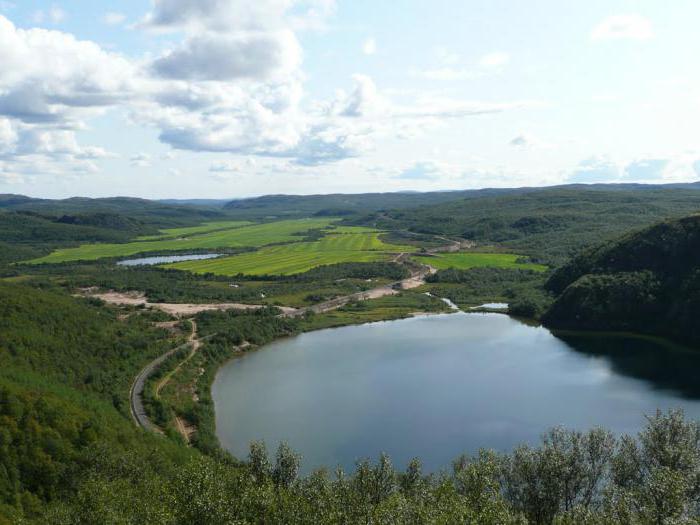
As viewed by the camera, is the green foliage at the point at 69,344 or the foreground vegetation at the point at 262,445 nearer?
the foreground vegetation at the point at 262,445

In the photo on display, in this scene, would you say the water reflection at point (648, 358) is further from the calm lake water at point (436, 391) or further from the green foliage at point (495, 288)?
the green foliage at point (495, 288)

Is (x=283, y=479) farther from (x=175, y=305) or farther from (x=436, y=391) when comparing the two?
(x=175, y=305)

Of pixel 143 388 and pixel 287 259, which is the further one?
pixel 287 259

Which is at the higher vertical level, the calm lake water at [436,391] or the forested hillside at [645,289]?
the forested hillside at [645,289]

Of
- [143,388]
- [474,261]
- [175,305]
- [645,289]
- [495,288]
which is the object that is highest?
[645,289]

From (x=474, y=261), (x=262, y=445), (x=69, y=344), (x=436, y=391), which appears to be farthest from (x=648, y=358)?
(x=474, y=261)

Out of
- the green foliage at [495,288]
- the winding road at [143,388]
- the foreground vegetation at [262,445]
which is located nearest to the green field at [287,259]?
the foreground vegetation at [262,445]

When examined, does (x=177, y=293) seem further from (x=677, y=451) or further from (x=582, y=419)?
(x=677, y=451)

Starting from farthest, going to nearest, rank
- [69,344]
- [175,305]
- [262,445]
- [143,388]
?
[175,305]
[69,344]
[143,388]
[262,445]
